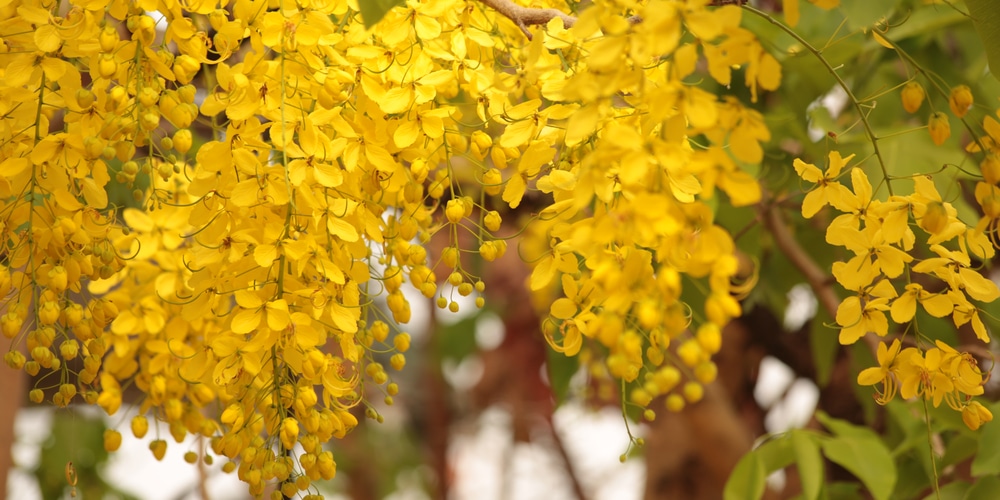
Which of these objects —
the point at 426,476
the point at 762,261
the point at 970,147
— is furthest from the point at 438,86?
the point at 426,476

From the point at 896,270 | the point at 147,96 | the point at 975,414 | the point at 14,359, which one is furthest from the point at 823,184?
the point at 14,359

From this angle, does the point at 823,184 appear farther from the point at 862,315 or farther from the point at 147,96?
the point at 147,96

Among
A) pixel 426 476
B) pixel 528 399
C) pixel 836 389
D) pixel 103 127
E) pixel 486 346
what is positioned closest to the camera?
pixel 103 127

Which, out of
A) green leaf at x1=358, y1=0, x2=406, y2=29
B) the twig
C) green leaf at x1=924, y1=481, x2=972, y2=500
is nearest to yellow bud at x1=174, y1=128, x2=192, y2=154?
green leaf at x1=358, y1=0, x2=406, y2=29

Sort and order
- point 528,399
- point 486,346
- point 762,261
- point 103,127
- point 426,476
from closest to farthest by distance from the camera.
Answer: point 103,127 < point 762,261 < point 528,399 < point 486,346 < point 426,476

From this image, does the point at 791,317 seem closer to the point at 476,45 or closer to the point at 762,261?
the point at 762,261

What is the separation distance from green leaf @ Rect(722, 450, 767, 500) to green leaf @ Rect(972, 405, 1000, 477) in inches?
7.0

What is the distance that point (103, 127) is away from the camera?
20.8 inches

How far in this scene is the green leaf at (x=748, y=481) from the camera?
0.83 m

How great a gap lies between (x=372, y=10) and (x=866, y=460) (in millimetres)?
625

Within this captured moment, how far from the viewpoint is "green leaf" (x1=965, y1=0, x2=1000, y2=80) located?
0.53 metres

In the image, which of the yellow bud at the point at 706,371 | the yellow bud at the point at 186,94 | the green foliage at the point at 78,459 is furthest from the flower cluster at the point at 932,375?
the green foliage at the point at 78,459

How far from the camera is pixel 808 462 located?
81 centimetres

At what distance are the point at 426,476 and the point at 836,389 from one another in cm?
143
